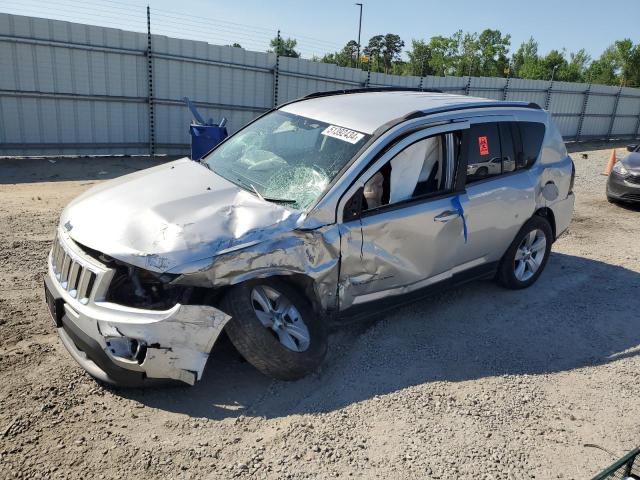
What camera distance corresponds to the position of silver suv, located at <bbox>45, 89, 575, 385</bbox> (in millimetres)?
3133

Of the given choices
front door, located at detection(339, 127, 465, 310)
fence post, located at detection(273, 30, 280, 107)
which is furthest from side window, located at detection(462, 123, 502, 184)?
fence post, located at detection(273, 30, 280, 107)

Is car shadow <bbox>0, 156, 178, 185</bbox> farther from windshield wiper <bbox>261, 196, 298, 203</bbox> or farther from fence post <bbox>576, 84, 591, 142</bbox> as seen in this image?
fence post <bbox>576, 84, 591, 142</bbox>

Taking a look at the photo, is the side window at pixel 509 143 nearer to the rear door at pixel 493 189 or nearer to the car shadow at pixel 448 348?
the rear door at pixel 493 189

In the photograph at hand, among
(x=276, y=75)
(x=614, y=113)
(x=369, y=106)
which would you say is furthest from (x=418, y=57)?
(x=369, y=106)

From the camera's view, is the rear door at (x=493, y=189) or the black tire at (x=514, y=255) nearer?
the rear door at (x=493, y=189)

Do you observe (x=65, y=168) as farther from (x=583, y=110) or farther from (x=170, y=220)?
(x=583, y=110)

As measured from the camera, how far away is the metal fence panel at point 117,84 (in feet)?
34.2

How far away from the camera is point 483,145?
15.6 ft

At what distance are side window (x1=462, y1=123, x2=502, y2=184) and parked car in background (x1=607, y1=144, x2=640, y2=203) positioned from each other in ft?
20.7

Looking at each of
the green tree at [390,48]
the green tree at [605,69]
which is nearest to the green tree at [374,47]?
the green tree at [390,48]

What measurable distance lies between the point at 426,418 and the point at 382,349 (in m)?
0.83

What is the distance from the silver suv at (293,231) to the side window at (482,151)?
2 cm

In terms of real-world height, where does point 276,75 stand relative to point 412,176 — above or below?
above

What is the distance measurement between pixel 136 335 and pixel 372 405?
5.15 feet
